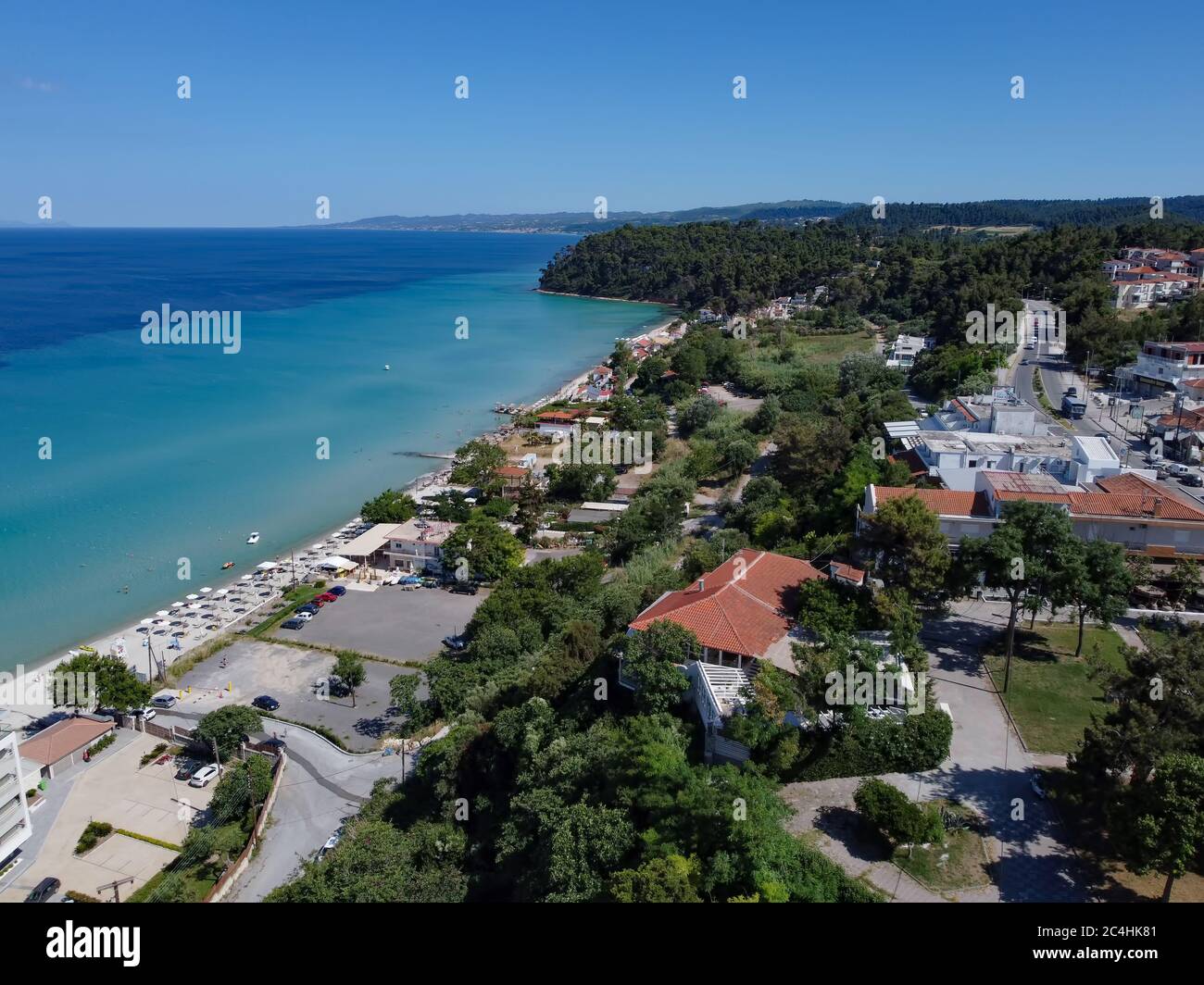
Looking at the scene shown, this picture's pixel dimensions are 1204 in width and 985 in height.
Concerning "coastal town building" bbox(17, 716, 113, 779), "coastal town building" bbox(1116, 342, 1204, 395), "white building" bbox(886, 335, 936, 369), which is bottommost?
"coastal town building" bbox(17, 716, 113, 779)

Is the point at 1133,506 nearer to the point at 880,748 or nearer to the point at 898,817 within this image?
the point at 880,748

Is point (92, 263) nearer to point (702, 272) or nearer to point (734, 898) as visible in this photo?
point (702, 272)

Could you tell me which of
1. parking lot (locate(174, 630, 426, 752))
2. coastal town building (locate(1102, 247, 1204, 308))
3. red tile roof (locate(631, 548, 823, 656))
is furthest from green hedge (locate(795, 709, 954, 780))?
coastal town building (locate(1102, 247, 1204, 308))

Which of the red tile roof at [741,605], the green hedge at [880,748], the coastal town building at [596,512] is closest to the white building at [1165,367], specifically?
the coastal town building at [596,512]

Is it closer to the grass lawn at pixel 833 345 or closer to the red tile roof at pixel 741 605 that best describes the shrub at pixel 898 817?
the red tile roof at pixel 741 605

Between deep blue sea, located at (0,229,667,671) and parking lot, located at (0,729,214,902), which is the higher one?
deep blue sea, located at (0,229,667,671)

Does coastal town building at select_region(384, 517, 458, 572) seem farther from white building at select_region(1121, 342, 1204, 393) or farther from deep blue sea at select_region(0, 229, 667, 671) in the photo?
white building at select_region(1121, 342, 1204, 393)
